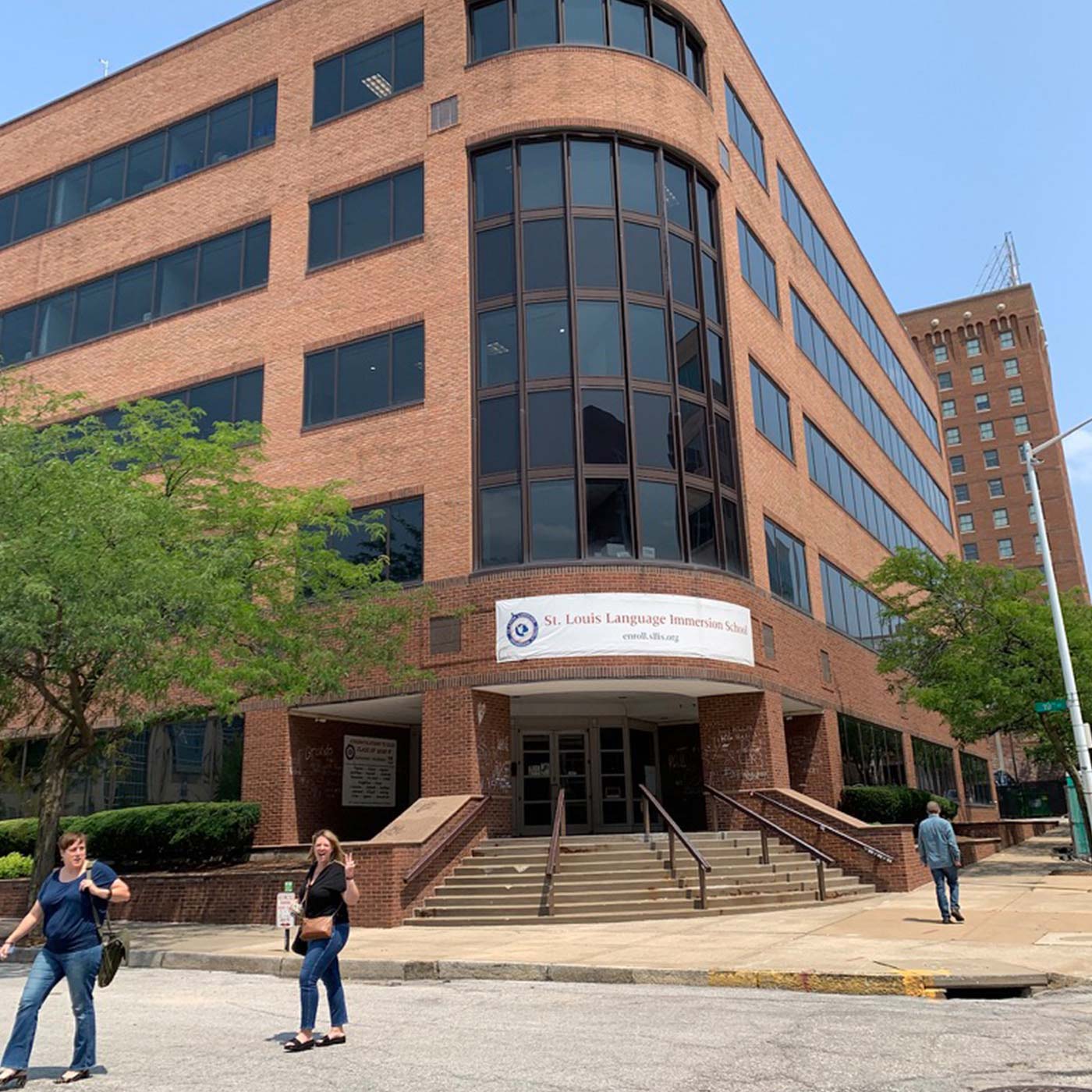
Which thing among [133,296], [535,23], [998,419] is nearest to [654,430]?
[535,23]

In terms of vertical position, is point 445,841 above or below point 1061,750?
below

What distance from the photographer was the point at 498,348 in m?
22.8

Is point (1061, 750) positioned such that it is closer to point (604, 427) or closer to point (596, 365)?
point (604, 427)

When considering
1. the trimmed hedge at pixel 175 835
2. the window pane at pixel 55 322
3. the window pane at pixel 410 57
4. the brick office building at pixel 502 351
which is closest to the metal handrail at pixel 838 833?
the brick office building at pixel 502 351

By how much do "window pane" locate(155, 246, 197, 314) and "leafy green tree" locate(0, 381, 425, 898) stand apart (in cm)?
883

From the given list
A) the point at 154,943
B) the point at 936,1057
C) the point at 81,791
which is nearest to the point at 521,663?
the point at 154,943

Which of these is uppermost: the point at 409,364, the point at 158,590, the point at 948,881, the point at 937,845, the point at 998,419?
the point at 998,419

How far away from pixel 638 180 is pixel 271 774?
15119 mm

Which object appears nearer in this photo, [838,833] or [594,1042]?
[594,1042]

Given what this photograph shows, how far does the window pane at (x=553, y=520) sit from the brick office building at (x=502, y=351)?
5 cm

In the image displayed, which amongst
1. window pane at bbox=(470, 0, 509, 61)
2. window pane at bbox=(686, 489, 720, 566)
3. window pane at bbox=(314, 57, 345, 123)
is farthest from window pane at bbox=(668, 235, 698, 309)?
window pane at bbox=(314, 57, 345, 123)

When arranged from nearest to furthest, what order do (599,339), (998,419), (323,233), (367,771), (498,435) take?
(498,435)
(599,339)
(367,771)
(323,233)
(998,419)

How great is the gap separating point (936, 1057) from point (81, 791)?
2289cm

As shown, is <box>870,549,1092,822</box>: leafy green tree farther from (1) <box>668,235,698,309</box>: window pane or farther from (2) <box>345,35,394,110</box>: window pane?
(2) <box>345,35,394,110</box>: window pane
